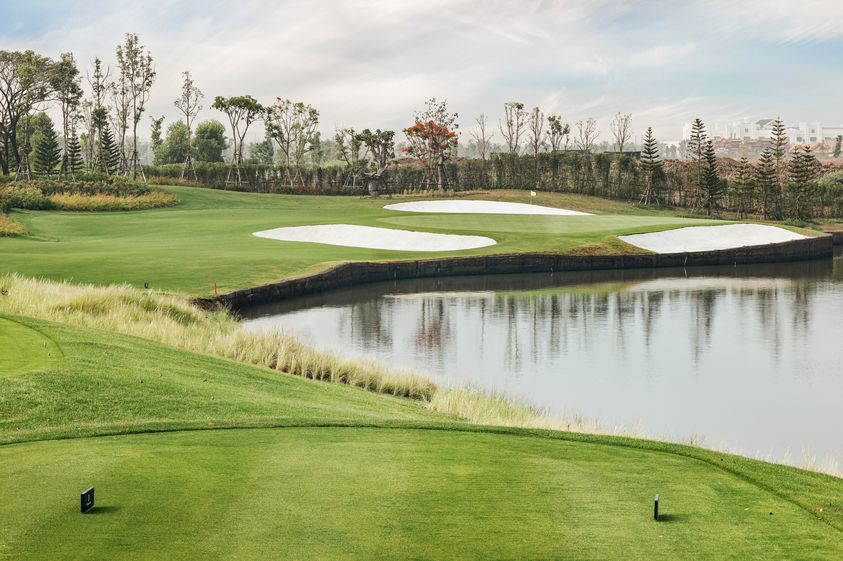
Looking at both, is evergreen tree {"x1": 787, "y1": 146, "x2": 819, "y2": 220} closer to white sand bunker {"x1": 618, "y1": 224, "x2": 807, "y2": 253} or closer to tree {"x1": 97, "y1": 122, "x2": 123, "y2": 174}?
white sand bunker {"x1": 618, "y1": 224, "x2": 807, "y2": 253}

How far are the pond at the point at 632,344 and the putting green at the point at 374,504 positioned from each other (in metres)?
4.93

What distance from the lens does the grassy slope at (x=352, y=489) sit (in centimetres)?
507

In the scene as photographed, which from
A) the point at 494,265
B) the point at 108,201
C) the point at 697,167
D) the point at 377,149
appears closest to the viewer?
the point at 494,265

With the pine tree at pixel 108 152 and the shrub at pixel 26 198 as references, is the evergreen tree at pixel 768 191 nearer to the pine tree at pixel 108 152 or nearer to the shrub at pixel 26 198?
the shrub at pixel 26 198


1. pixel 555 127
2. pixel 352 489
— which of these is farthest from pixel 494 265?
pixel 555 127

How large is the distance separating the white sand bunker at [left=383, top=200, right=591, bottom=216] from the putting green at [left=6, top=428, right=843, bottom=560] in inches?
1796

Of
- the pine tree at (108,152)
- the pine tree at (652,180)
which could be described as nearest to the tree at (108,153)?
the pine tree at (108,152)

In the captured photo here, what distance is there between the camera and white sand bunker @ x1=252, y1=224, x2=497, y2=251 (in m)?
37.2

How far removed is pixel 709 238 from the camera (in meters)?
41.8

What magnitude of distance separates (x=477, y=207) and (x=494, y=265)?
67.4ft

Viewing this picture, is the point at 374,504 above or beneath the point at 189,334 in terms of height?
above

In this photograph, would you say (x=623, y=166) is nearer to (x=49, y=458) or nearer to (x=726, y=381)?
(x=726, y=381)

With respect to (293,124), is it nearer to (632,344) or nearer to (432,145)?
(432,145)

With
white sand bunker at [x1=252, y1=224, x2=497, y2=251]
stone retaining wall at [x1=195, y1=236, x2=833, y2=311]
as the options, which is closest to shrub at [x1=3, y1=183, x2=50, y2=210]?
white sand bunker at [x1=252, y1=224, x2=497, y2=251]
